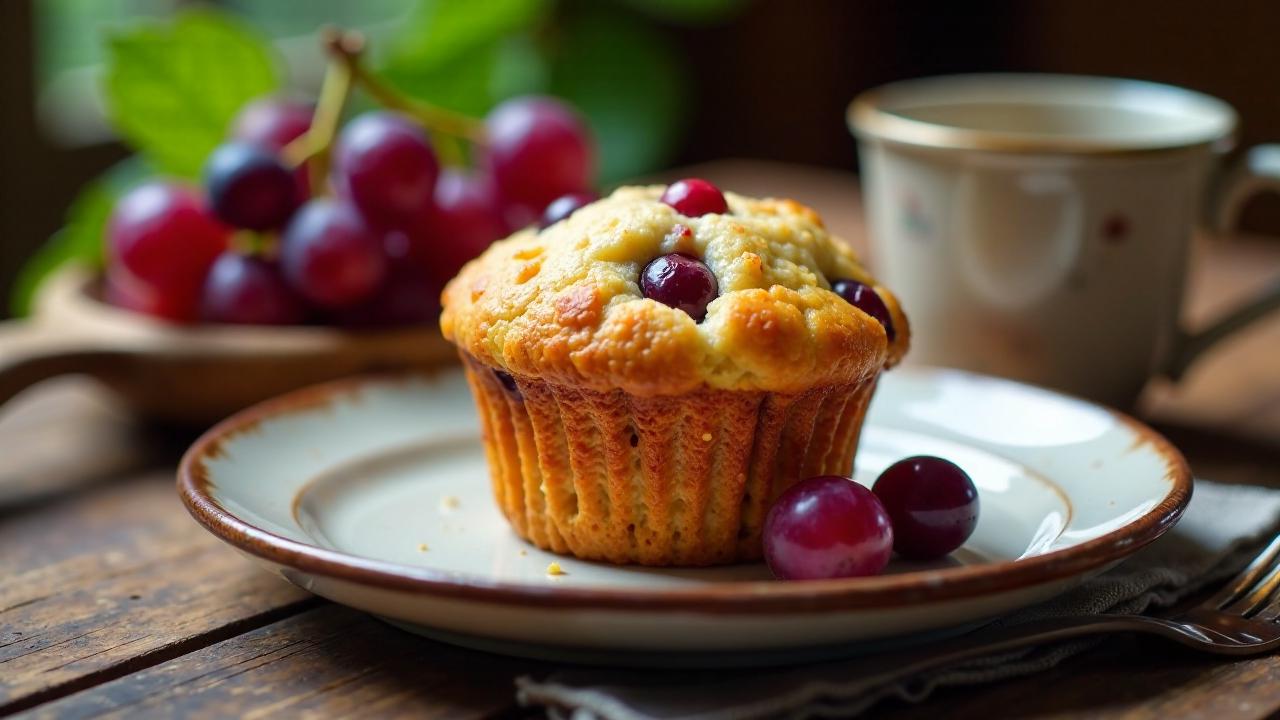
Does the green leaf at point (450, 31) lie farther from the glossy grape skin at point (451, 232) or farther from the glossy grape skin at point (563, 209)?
the glossy grape skin at point (563, 209)

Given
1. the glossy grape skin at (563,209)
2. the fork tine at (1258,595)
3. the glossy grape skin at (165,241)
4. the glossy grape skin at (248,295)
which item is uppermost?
the glossy grape skin at (563,209)

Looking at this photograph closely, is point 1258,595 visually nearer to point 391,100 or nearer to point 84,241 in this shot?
point 391,100

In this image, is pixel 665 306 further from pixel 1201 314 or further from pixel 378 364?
pixel 1201 314

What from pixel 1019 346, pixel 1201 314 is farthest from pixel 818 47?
pixel 1019 346

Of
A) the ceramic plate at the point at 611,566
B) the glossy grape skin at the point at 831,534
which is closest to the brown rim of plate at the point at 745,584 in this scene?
the ceramic plate at the point at 611,566

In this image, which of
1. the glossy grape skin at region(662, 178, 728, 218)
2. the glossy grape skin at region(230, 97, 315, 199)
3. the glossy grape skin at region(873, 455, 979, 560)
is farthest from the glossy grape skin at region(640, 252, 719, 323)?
the glossy grape skin at region(230, 97, 315, 199)

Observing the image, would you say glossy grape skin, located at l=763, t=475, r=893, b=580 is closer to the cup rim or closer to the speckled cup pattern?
the speckled cup pattern
